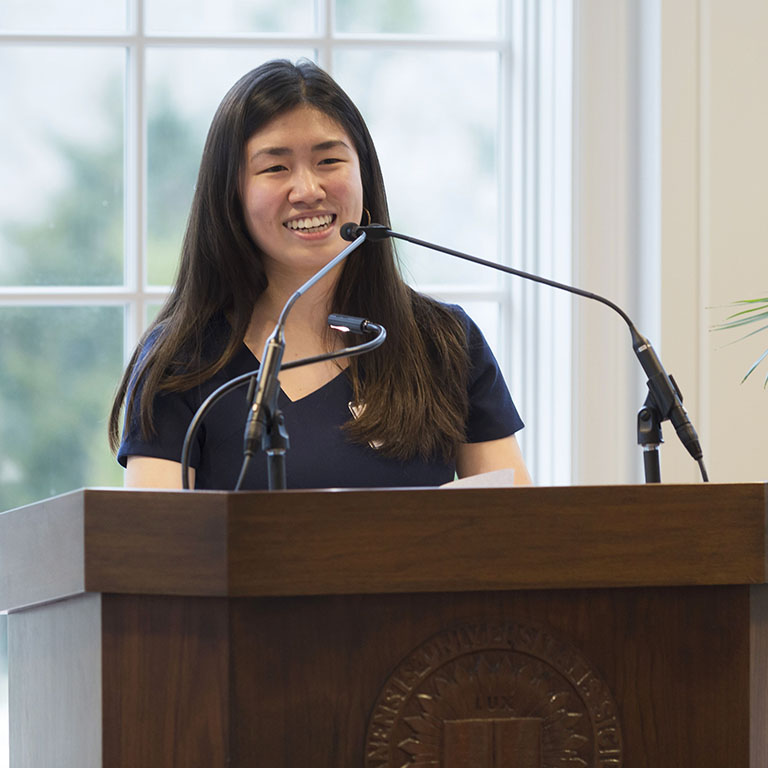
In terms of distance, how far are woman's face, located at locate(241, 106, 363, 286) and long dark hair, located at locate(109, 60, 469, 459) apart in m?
0.03

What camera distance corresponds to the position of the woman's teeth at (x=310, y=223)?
1951 mm

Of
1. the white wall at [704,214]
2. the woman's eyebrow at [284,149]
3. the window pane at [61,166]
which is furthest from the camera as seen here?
the window pane at [61,166]

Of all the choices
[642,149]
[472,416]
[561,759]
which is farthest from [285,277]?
[642,149]

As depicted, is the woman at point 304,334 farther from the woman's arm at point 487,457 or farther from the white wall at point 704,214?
the white wall at point 704,214

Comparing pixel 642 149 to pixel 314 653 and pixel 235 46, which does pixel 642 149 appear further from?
pixel 314 653

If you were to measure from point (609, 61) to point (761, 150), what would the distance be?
1.44 ft

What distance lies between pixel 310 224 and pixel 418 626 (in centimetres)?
91

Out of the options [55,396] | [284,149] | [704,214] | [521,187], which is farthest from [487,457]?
[55,396]

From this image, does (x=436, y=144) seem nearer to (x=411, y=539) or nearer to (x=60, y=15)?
(x=60, y=15)

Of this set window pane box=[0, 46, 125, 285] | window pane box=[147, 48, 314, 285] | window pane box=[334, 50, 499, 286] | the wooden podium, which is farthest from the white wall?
the wooden podium

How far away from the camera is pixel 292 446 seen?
1882 millimetres

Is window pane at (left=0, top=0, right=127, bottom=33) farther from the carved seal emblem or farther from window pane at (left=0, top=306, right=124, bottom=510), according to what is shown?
the carved seal emblem

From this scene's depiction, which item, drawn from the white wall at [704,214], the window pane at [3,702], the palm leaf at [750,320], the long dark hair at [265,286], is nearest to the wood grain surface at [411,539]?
the long dark hair at [265,286]

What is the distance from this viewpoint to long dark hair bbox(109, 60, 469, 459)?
1.94m
